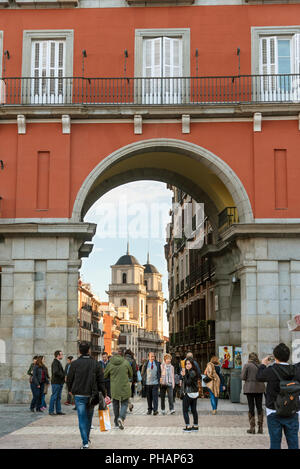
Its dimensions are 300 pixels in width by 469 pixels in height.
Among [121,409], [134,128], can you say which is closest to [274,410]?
[121,409]

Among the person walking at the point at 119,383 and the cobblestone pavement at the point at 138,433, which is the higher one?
the person walking at the point at 119,383

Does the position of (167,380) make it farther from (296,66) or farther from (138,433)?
(296,66)

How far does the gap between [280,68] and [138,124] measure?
16.2 ft

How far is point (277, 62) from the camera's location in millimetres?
25625

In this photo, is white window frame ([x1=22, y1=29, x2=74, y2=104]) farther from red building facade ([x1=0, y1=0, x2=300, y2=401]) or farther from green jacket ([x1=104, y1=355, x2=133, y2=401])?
green jacket ([x1=104, y1=355, x2=133, y2=401])

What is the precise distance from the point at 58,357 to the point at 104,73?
32.1 ft

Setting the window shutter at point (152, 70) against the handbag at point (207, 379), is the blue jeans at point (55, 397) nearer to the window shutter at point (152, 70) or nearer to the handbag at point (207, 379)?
the handbag at point (207, 379)

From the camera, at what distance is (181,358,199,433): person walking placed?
16.3 meters

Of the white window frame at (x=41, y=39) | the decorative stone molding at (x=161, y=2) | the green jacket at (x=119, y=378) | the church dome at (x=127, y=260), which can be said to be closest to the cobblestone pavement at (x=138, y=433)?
the green jacket at (x=119, y=378)

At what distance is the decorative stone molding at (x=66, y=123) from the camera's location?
82.2ft

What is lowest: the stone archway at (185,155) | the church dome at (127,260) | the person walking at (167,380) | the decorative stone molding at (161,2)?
the person walking at (167,380)

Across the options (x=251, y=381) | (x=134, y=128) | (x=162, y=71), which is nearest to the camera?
(x=251, y=381)

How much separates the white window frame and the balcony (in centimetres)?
6

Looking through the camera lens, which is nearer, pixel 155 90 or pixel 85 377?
pixel 85 377
